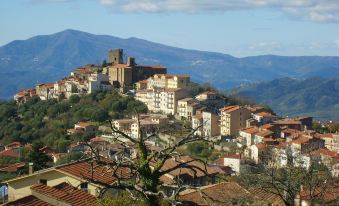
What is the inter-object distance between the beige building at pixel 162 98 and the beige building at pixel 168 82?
3.17 m

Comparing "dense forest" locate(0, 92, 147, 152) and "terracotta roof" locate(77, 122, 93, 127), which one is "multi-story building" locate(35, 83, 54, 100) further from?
"terracotta roof" locate(77, 122, 93, 127)

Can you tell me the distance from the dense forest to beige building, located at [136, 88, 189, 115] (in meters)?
1.98

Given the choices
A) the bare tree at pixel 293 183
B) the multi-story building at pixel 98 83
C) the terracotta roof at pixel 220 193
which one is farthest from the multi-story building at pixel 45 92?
the bare tree at pixel 293 183

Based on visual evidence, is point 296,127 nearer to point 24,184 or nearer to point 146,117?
point 146,117

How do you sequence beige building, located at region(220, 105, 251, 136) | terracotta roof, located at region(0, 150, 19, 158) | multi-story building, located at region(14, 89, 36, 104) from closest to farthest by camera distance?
1. terracotta roof, located at region(0, 150, 19, 158)
2. beige building, located at region(220, 105, 251, 136)
3. multi-story building, located at region(14, 89, 36, 104)

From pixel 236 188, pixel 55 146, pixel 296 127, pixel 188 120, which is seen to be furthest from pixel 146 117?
pixel 236 188

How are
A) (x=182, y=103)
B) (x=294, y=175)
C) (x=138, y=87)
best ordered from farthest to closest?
(x=138, y=87) < (x=182, y=103) < (x=294, y=175)

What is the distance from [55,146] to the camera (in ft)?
199

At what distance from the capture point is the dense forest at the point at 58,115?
225ft

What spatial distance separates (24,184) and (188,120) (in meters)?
53.8

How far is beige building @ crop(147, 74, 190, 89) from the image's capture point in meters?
80.8

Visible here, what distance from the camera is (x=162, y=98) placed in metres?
75.8

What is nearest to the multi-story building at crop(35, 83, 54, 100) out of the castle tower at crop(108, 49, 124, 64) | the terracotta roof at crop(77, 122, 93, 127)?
the castle tower at crop(108, 49, 124, 64)

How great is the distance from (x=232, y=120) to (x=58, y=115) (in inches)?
876
